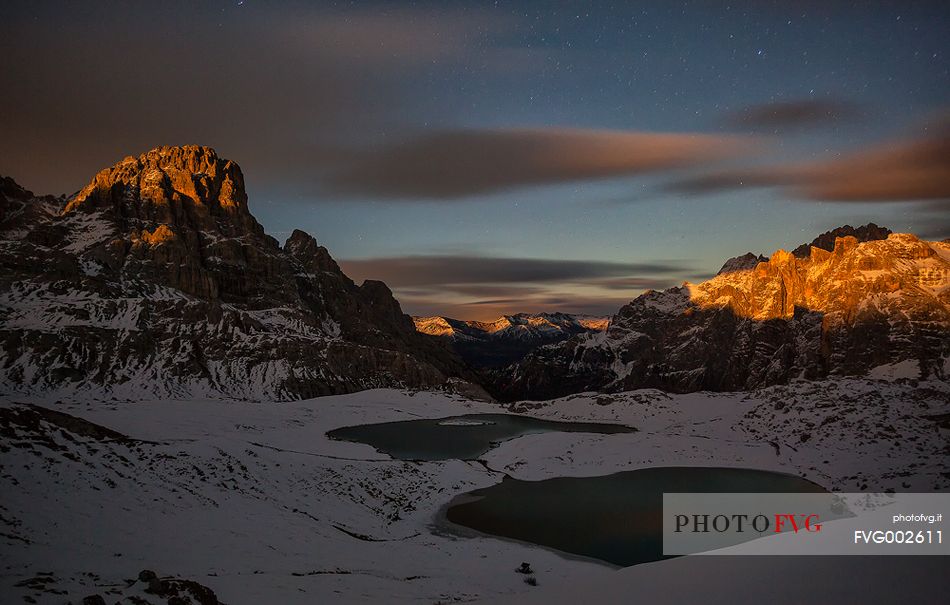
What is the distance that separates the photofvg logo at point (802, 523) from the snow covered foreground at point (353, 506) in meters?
1.16

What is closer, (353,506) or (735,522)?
(735,522)

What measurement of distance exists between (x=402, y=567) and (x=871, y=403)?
191ft

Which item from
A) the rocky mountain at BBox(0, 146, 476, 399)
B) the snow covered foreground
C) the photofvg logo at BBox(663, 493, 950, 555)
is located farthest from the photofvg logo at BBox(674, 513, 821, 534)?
the rocky mountain at BBox(0, 146, 476, 399)

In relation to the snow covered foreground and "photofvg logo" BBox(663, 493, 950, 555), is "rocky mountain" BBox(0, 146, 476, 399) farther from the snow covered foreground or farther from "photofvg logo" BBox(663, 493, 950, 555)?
"photofvg logo" BBox(663, 493, 950, 555)

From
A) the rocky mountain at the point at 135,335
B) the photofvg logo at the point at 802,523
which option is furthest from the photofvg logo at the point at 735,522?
the rocky mountain at the point at 135,335

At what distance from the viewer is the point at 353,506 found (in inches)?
1586

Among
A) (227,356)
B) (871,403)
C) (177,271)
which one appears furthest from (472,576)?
(177,271)

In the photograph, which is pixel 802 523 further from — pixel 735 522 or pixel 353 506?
pixel 353 506

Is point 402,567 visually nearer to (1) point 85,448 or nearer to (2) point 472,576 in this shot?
(2) point 472,576

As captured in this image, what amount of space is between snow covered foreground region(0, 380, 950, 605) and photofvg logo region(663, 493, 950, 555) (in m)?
1.16

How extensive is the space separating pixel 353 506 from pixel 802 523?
28093 mm

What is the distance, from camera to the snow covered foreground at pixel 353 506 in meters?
12.4

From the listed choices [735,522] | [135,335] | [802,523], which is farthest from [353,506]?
[135,335]

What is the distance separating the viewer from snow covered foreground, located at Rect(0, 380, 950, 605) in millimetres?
12355
